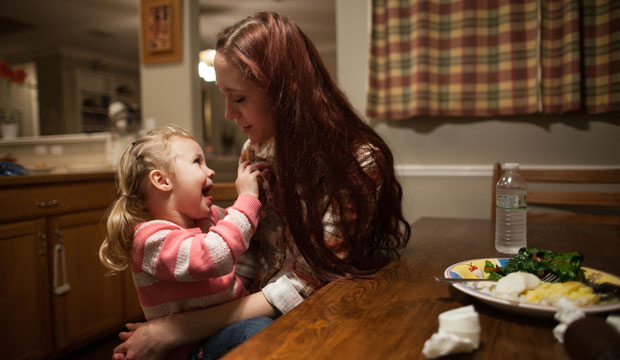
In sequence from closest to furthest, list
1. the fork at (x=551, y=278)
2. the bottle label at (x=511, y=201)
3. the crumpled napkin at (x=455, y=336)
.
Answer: the crumpled napkin at (x=455, y=336) → the fork at (x=551, y=278) → the bottle label at (x=511, y=201)

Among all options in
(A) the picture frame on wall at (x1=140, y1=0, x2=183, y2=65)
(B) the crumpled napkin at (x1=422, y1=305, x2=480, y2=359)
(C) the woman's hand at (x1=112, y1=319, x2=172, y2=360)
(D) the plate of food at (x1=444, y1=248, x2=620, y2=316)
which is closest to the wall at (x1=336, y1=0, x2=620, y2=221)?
(A) the picture frame on wall at (x1=140, y1=0, x2=183, y2=65)

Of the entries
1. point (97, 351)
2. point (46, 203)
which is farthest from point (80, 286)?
point (46, 203)

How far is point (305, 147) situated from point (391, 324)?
460 mm

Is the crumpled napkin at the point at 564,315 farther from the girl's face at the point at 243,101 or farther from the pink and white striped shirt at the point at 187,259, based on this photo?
the girl's face at the point at 243,101

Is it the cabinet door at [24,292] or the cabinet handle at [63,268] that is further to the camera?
the cabinet handle at [63,268]

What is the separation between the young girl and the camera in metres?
0.77

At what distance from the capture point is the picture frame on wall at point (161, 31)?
3275 mm

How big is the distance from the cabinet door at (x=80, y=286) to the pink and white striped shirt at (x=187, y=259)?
1304 millimetres

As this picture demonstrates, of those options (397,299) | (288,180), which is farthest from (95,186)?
(397,299)

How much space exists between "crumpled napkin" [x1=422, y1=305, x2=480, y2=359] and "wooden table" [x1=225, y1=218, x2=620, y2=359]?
13mm

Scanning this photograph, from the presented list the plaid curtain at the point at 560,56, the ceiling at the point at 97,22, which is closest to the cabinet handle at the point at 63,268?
the plaid curtain at the point at 560,56

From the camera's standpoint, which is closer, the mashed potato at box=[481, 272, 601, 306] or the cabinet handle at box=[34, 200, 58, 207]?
Answer: the mashed potato at box=[481, 272, 601, 306]

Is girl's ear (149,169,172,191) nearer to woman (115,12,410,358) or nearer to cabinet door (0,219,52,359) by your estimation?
woman (115,12,410,358)

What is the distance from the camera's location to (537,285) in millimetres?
622
